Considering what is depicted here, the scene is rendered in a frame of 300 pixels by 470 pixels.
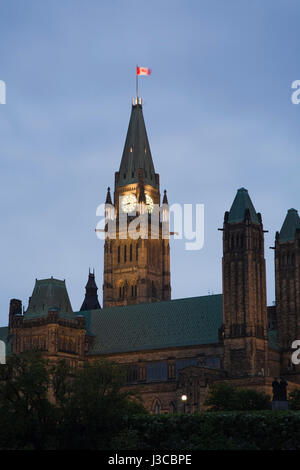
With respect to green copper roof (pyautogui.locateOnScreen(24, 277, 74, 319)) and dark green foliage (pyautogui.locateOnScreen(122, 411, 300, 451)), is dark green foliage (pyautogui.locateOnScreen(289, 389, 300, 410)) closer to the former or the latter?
dark green foliage (pyautogui.locateOnScreen(122, 411, 300, 451))

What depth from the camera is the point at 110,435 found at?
11775cm

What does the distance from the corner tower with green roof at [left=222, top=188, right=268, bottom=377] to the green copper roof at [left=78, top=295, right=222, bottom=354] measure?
19.5ft

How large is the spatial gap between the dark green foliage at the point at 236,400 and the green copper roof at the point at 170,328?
32.6 metres

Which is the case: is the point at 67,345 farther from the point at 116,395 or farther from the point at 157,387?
the point at 116,395

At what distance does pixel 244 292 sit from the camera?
182250 mm

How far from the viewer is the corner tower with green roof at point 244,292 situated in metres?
179

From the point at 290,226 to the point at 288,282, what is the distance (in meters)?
10.2

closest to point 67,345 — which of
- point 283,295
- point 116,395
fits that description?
point 283,295

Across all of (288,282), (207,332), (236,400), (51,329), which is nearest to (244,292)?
(207,332)

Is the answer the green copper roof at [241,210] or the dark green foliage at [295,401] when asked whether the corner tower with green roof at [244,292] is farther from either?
the dark green foliage at [295,401]

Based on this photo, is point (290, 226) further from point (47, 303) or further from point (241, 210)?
point (47, 303)

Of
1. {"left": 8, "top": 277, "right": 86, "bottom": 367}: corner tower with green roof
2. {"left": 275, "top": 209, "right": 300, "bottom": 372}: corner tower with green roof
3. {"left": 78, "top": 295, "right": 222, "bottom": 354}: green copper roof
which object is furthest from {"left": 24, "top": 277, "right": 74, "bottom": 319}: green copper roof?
{"left": 275, "top": 209, "right": 300, "bottom": 372}: corner tower with green roof

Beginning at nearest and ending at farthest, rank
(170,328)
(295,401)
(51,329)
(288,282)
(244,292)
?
(295,401) → (244,292) → (51,329) → (170,328) → (288,282)
